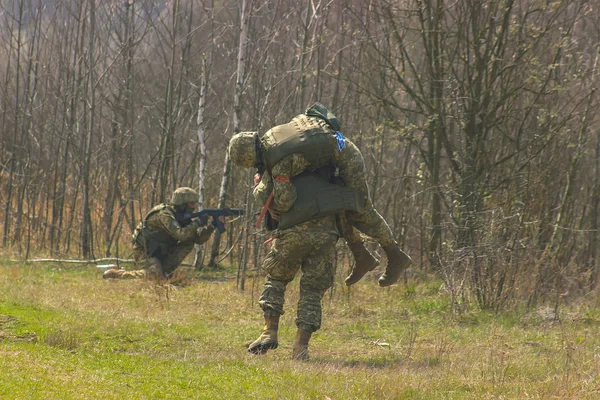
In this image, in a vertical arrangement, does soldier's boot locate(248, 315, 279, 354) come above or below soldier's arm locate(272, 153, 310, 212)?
below

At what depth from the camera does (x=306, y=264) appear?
5.52 metres

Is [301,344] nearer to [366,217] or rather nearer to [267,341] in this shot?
[267,341]

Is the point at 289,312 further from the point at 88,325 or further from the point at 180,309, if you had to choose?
the point at 88,325

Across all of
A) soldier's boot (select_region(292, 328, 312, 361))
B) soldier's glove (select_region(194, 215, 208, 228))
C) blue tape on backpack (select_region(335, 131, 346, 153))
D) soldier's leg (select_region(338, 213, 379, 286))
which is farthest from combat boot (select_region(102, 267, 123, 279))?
blue tape on backpack (select_region(335, 131, 346, 153))

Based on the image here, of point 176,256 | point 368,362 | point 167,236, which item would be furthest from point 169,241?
point 368,362

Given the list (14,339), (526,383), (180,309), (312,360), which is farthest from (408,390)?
(180,309)

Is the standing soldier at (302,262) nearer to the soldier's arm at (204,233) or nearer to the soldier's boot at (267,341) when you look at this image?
the soldier's boot at (267,341)

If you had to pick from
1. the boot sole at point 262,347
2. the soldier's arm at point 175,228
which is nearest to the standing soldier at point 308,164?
the boot sole at point 262,347

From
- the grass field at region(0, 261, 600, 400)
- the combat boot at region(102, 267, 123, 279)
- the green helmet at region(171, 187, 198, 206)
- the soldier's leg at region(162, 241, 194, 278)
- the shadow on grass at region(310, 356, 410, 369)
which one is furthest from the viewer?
the soldier's leg at region(162, 241, 194, 278)

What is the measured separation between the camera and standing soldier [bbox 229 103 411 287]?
5227mm

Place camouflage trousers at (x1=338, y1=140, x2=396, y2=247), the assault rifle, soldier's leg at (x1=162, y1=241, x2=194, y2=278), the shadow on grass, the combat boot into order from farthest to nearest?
soldier's leg at (x1=162, y1=241, x2=194, y2=278) < the combat boot < the assault rifle < camouflage trousers at (x1=338, y1=140, x2=396, y2=247) < the shadow on grass

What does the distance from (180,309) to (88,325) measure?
1427 mm

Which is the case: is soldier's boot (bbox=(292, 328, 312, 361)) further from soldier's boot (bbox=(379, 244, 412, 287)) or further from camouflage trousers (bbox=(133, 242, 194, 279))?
camouflage trousers (bbox=(133, 242, 194, 279))

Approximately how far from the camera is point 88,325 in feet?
20.4
